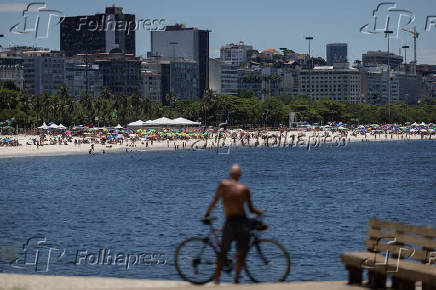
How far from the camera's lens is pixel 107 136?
136 meters

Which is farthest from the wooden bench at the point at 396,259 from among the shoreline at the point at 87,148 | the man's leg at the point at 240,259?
the shoreline at the point at 87,148

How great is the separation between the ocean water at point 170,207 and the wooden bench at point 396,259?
39.7ft

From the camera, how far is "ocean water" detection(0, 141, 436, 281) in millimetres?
29141

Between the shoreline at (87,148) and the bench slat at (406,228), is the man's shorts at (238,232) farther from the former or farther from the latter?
the shoreline at (87,148)

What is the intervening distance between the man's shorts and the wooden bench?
1760 millimetres

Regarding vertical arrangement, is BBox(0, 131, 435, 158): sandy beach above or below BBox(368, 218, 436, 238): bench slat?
below

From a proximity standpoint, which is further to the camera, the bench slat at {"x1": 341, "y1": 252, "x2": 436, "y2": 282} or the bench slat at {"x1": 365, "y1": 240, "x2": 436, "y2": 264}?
the bench slat at {"x1": 365, "y1": 240, "x2": 436, "y2": 264}

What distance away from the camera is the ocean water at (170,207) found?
29.1 metres

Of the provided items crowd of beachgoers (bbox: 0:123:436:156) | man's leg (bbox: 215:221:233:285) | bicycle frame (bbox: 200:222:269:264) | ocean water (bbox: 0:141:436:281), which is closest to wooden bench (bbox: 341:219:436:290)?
bicycle frame (bbox: 200:222:269:264)

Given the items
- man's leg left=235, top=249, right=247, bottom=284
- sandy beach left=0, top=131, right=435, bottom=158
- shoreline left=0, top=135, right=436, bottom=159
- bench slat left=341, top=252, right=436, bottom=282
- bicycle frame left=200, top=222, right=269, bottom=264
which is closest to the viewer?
bench slat left=341, top=252, right=436, bottom=282

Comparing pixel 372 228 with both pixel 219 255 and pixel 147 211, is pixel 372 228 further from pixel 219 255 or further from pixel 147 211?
pixel 147 211

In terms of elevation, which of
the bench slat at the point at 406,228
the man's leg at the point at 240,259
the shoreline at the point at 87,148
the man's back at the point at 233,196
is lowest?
the shoreline at the point at 87,148

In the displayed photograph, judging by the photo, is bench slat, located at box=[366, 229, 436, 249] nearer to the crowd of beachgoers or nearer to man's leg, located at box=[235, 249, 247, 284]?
man's leg, located at box=[235, 249, 247, 284]

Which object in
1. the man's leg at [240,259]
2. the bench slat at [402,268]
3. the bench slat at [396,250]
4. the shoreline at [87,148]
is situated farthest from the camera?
the shoreline at [87,148]
